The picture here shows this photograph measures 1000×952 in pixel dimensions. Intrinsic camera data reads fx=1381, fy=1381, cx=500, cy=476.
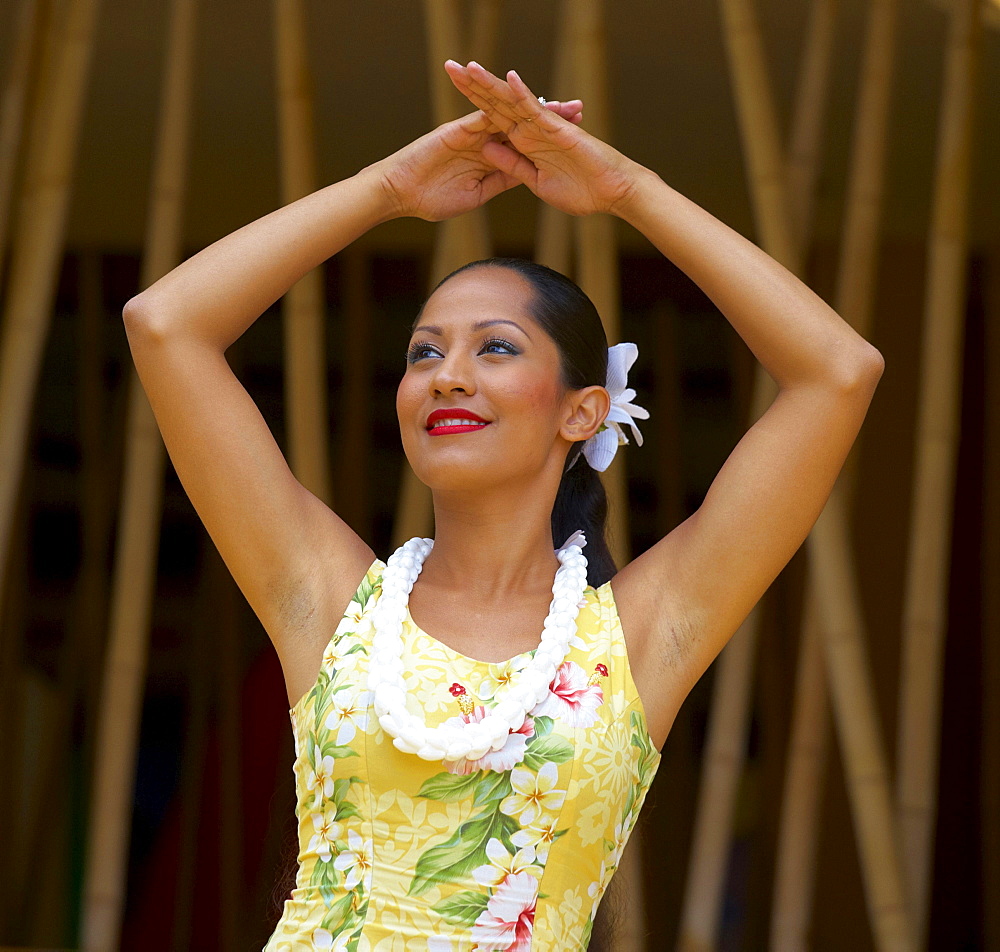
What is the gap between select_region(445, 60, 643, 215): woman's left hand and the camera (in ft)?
4.11

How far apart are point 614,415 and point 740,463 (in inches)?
7.7

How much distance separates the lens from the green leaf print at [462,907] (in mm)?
1037

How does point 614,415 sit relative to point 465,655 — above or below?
above

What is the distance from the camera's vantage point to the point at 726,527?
3.83ft

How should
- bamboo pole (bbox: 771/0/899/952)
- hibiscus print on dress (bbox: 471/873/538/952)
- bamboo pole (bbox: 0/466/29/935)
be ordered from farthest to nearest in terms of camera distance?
bamboo pole (bbox: 0/466/29/935)
bamboo pole (bbox: 771/0/899/952)
hibiscus print on dress (bbox: 471/873/538/952)

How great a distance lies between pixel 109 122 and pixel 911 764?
5.83ft

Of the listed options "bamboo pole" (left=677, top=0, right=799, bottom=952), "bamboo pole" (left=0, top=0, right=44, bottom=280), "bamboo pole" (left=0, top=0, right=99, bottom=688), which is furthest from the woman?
"bamboo pole" (left=0, top=0, right=44, bottom=280)

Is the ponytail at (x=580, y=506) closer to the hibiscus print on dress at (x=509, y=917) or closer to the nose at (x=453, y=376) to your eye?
the nose at (x=453, y=376)

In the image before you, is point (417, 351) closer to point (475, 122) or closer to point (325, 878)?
point (475, 122)

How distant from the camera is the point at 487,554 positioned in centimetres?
124

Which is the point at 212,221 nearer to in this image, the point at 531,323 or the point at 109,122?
A: the point at 109,122

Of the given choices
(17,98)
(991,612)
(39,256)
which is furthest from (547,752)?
(991,612)

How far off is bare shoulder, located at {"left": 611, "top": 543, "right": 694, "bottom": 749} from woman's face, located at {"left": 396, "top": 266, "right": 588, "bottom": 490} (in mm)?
151

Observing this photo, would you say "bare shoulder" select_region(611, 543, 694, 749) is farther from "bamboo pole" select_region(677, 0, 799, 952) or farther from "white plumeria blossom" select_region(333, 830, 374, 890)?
"bamboo pole" select_region(677, 0, 799, 952)
